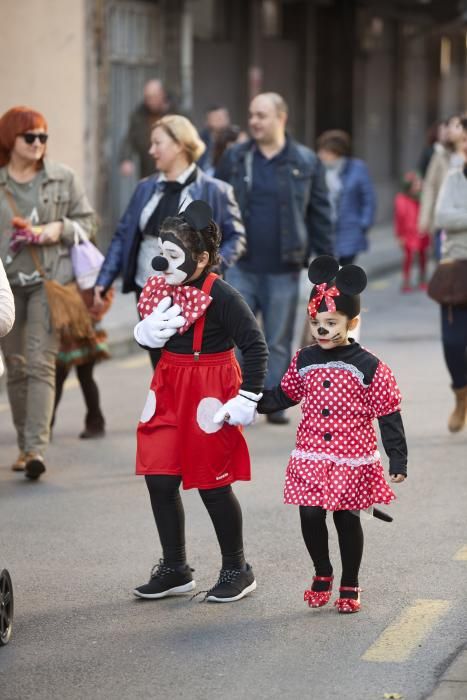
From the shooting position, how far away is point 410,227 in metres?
18.2

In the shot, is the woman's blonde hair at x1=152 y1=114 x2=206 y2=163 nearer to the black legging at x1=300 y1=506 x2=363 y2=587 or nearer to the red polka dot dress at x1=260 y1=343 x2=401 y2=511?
the red polka dot dress at x1=260 y1=343 x2=401 y2=511

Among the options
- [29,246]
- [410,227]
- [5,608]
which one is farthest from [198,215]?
[410,227]

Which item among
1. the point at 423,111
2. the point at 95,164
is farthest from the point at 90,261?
the point at 423,111

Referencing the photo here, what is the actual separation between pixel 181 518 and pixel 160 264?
96cm

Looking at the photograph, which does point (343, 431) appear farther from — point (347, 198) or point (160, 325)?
point (347, 198)

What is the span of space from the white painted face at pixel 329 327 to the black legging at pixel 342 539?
59 cm

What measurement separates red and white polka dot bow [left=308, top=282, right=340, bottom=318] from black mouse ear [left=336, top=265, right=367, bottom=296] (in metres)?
0.04

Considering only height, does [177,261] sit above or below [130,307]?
above

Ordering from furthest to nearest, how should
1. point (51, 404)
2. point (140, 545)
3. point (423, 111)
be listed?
1. point (423, 111)
2. point (51, 404)
3. point (140, 545)

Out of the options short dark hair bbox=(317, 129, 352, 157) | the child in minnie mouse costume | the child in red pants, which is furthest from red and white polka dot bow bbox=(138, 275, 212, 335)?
the child in red pants

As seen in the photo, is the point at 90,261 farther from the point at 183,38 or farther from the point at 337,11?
the point at 337,11

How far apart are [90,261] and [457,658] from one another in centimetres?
401

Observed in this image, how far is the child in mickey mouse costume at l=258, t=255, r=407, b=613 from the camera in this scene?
5.72 m

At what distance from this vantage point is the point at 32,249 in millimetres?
8484
